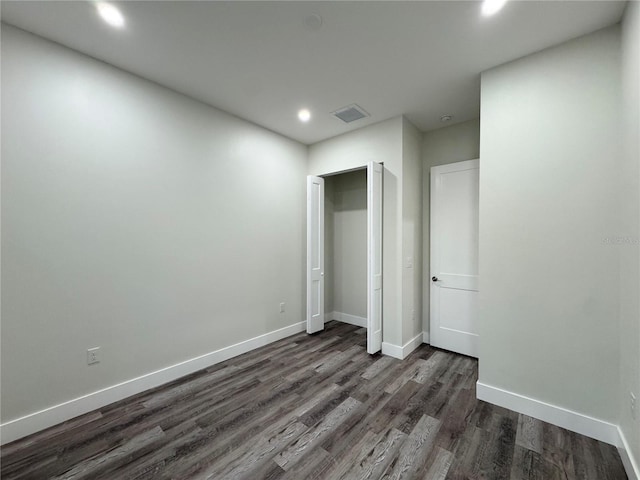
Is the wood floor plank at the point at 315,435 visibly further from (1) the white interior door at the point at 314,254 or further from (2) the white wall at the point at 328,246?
(2) the white wall at the point at 328,246

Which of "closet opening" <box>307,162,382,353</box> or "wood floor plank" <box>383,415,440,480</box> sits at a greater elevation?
"closet opening" <box>307,162,382,353</box>

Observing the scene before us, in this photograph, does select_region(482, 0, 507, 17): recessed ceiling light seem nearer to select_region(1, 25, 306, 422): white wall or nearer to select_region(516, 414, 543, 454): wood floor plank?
select_region(1, 25, 306, 422): white wall

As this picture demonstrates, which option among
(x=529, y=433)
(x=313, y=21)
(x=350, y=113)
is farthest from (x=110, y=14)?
(x=529, y=433)

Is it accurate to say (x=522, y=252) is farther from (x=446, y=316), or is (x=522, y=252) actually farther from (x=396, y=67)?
(x=396, y=67)

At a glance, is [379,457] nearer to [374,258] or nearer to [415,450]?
[415,450]

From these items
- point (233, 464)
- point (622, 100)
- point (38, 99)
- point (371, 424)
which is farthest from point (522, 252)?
point (38, 99)

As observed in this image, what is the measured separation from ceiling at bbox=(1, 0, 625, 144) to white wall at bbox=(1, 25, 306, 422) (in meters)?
0.32

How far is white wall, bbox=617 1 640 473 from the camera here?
155 centimetres

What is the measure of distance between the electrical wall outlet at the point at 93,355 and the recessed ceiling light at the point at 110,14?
8.21 feet

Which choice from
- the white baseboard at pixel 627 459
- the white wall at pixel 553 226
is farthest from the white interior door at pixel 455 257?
the white baseboard at pixel 627 459

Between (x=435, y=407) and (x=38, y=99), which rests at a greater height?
(x=38, y=99)

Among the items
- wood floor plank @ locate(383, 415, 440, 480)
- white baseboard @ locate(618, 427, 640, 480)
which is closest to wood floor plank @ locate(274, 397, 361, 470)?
wood floor plank @ locate(383, 415, 440, 480)

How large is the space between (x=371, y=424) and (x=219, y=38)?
125 inches

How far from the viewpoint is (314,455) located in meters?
1.77
